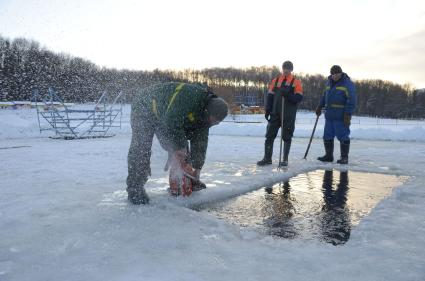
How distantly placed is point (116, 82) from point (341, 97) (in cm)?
5915

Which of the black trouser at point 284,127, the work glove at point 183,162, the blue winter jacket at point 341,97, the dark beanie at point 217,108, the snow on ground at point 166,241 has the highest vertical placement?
the blue winter jacket at point 341,97

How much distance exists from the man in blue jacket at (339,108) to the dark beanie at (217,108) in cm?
397

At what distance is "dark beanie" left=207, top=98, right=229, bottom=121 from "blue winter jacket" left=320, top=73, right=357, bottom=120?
4013 mm

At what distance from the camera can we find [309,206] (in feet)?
12.1

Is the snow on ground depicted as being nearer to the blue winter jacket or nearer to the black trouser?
the black trouser

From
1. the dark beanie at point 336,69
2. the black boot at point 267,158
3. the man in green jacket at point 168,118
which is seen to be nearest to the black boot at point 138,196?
the man in green jacket at point 168,118

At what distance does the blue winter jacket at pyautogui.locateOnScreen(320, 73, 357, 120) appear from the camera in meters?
6.66

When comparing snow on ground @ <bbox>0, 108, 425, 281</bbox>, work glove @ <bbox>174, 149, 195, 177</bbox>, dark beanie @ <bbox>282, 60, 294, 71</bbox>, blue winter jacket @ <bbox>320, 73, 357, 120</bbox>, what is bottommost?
snow on ground @ <bbox>0, 108, 425, 281</bbox>

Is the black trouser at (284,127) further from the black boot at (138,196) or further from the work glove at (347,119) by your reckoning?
the black boot at (138,196)

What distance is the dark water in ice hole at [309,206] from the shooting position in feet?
9.71

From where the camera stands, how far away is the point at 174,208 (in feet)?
11.2

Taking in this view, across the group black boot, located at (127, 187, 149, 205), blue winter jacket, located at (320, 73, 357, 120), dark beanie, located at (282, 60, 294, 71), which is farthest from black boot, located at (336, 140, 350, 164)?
black boot, located at (127, 187, 149, 205)

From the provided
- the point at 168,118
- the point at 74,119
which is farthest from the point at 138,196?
the point at 74,119

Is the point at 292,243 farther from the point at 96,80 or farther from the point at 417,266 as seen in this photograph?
the point at 96,80
